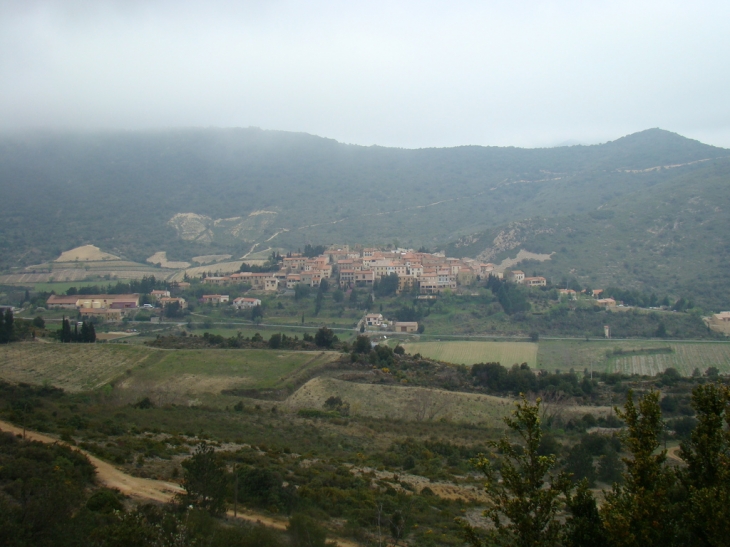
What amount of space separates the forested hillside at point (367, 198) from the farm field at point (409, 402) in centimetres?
4208

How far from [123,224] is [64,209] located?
38.9 ft

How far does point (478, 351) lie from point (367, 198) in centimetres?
9330

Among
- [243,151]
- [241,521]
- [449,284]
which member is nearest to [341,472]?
[241,521]

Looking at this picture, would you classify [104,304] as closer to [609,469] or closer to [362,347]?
[362,347]

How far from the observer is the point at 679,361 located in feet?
127

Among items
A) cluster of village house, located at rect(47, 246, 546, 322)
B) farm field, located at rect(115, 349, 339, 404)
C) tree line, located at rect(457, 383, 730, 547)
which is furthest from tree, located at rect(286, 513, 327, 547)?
cluster of village house, located at rect(47, 246, 546, 322)

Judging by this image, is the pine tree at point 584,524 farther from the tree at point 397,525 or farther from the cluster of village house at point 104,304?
the cluster of village house at point 104,304

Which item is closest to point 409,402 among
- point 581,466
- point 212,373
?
point 212,373

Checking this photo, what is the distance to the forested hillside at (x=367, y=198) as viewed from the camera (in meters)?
79.5

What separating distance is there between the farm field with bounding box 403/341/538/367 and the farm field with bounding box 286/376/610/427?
1012cm

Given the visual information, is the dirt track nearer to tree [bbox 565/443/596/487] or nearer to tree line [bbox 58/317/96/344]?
tree [bbox 565/443/596/487]

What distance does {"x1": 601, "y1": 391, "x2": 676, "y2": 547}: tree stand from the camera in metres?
6.70

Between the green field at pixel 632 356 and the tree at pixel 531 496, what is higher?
the tree at pixel 531 496

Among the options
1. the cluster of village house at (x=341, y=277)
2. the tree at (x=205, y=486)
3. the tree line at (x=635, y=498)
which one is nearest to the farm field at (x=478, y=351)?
the cluster of village house at (x=341, y=277)
